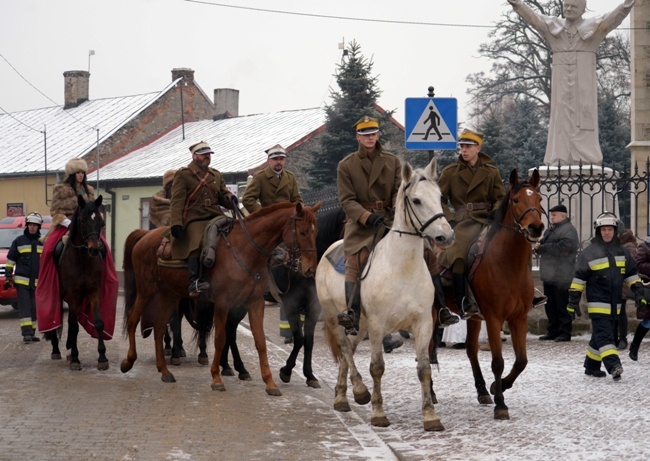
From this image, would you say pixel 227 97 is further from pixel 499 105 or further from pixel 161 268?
pixel 161 268

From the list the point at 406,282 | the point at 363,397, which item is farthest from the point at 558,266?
the point at 406,282

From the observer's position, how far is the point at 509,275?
10812 mm

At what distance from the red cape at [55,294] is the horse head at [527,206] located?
6.23 metres

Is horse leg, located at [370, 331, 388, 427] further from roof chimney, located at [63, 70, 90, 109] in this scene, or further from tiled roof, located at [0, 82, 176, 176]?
roof chimney, located at [63, 70, 90, 109]

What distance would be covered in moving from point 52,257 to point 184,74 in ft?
152

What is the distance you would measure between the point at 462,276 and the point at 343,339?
4.18ft

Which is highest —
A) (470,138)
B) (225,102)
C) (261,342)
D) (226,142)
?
(225,102)

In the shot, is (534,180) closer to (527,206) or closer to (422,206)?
(527,206)

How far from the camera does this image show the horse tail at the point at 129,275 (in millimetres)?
14961

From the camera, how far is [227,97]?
203 feet

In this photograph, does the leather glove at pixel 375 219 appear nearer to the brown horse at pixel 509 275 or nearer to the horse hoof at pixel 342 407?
the brown horse at pixel 509 275

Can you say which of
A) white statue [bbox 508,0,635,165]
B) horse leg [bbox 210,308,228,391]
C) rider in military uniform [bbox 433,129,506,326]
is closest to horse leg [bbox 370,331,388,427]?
rider in military uniform [bbox 433,129,506,326]

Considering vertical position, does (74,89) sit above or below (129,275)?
above

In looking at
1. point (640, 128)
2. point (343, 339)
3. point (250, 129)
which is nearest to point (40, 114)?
point (250, 129)
